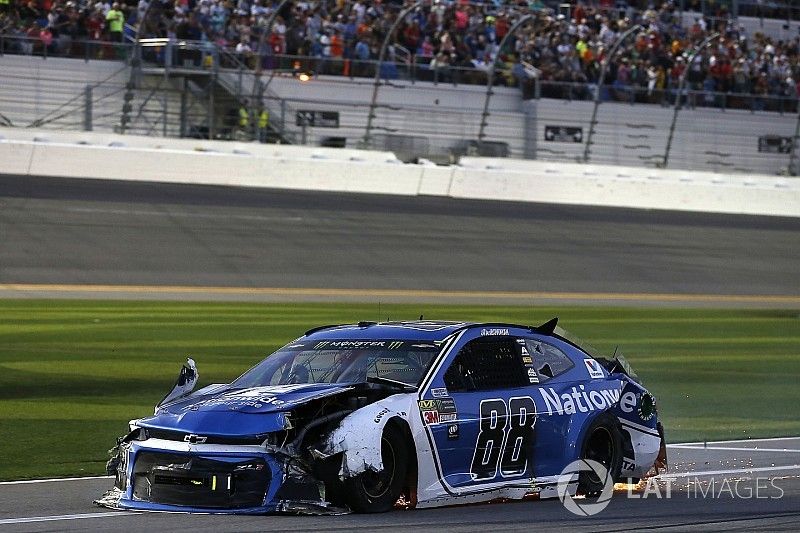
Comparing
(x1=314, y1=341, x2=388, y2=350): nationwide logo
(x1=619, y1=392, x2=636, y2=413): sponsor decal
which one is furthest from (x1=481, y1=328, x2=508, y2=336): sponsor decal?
(x1=619, y1=392, x2=636, y2=413): sponsor decal

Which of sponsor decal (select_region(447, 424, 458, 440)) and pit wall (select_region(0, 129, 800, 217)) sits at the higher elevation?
sponsor decal (select_region(447, 424, 458, 440))

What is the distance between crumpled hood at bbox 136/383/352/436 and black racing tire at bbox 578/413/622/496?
1827mm

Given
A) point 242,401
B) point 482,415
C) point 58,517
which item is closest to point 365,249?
point 482,415

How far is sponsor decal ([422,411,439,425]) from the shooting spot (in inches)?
321

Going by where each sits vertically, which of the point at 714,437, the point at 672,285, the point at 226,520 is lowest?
the point at 672,285

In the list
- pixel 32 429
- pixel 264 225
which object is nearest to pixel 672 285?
pixel 264 225

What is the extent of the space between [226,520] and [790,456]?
565cm

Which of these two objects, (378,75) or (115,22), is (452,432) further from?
(378,75)

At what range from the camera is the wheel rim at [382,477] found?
7762 mm

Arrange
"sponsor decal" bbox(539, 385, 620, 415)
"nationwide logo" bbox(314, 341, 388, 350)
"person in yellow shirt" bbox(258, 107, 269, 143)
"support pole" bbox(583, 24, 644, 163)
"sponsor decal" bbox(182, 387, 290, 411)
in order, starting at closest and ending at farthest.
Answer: "sponsor decal" bbox(182, 387, 290, 411) < "nationwide logo" bbox(314, 341, 388, 350) < "sponsor decal" bbox(539, 385, 620, 415) < "person in yellow shirt" bbox(258, 107, 269, 143) < "support pole" bbox(583, 24, 644, 163)

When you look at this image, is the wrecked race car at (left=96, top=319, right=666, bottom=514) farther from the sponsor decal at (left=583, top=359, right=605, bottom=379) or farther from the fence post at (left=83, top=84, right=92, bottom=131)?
the fence post at (left=83, top=84, right=92, bottom=131)

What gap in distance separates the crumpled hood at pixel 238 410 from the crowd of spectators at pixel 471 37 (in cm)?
2636

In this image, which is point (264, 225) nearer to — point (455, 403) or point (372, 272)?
point (372, 272)

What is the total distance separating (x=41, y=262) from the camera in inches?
922
